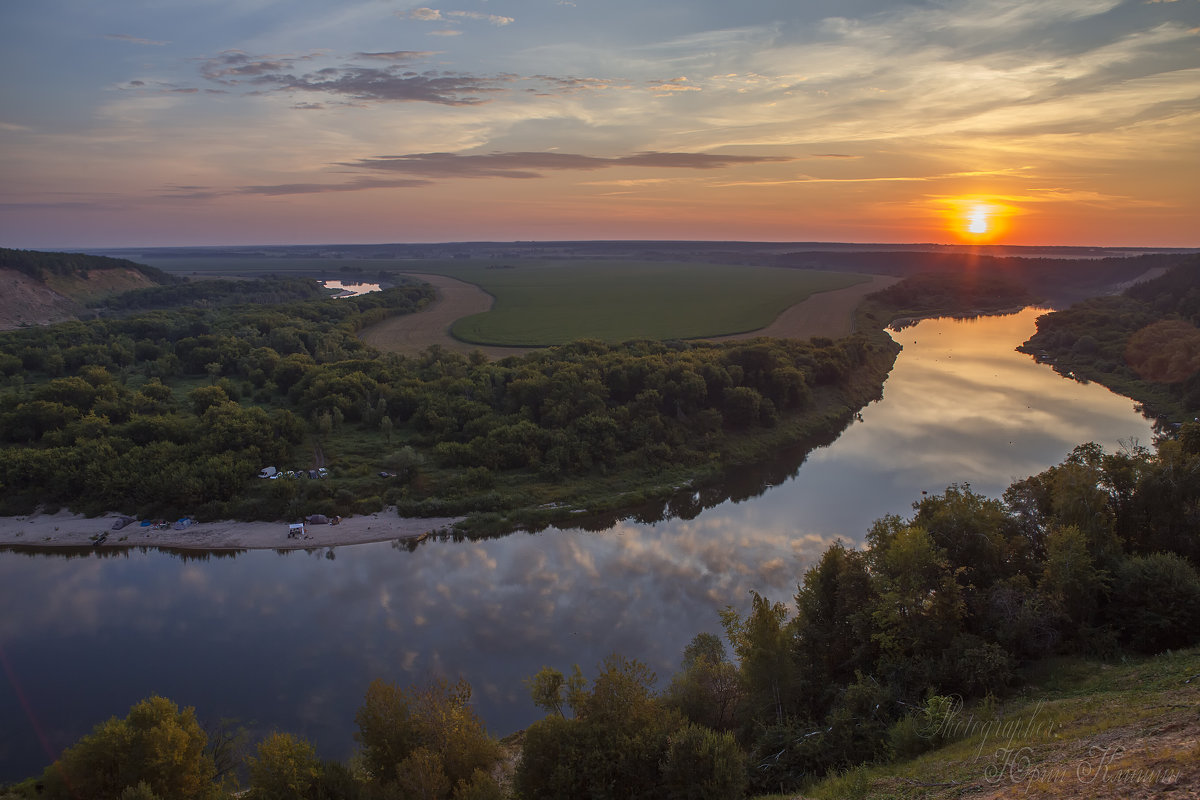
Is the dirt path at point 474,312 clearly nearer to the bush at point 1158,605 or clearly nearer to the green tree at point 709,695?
the green tree at point 709,695

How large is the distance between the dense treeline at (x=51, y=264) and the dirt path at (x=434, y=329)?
48060 millimetres

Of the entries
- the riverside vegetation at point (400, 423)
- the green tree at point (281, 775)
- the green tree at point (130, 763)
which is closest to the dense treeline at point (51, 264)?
the riverside vegetation at point (400, 423)

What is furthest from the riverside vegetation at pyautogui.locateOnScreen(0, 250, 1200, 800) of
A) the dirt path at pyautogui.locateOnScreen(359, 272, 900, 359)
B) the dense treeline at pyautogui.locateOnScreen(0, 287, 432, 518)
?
the dirt path at pyautogui.locateOnScreen(359, 272, 900, 359)

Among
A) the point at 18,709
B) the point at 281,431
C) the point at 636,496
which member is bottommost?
the point at 18,709

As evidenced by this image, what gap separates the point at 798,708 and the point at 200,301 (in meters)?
111

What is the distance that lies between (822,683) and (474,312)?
92.2 meters

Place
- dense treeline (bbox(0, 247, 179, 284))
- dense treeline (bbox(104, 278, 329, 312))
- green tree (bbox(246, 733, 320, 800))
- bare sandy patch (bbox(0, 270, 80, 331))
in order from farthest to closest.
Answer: dense treeline (bbox(104, 278, 329, 312))
dense treeline (bbox(0, 247, 179, 284))
bare sandy patch (bbox(0, 270, 80, 331))
green tree (bbox(246, 733, 320, 800))

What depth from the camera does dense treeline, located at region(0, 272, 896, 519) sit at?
32969 mm

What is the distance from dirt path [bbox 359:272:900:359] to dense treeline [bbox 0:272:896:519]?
600 inches

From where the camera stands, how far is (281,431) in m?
38.9

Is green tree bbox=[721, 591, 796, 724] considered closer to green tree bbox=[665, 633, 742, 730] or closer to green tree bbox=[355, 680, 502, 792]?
green tree bbox=[665, 633, 742, 730]

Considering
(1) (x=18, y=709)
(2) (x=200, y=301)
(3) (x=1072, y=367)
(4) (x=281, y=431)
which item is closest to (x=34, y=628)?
(1) (x=18, y=709)

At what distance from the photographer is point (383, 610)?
24906mm

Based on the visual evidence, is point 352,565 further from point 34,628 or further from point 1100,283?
point 1100,283
